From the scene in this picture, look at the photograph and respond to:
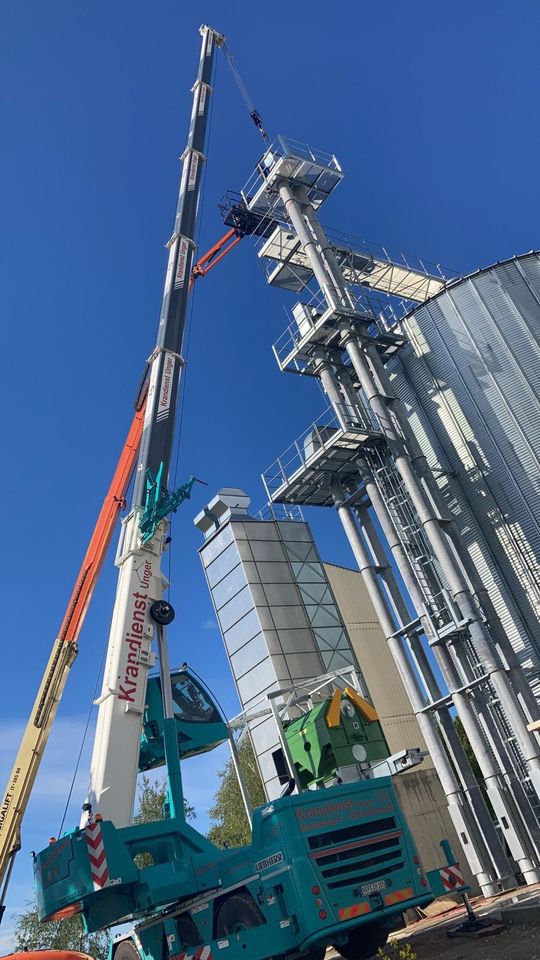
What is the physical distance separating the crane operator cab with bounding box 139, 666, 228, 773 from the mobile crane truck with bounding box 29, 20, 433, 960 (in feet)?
0.09

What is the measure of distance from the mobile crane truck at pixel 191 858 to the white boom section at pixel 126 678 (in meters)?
0.02

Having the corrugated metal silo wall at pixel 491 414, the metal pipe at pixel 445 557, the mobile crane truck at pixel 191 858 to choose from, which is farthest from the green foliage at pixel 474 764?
the mobile crane truck at pixel 191 858

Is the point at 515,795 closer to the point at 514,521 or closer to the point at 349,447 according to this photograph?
the point at 514,521

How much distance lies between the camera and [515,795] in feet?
54.5

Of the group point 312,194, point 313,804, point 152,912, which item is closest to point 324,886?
point 313,804

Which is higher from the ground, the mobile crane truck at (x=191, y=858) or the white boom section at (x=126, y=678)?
the white boom section at (x=126, y=678)

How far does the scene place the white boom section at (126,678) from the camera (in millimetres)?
10920

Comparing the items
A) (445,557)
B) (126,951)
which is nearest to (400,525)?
(445,557)

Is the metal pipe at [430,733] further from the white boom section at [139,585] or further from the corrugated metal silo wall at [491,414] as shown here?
the white boom section at [139,585]

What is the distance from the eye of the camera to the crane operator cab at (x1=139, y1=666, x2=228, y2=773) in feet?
42.2

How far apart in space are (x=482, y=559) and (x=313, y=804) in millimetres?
11833

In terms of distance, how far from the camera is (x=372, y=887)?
30.8 feet

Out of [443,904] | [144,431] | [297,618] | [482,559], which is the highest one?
[144,431]

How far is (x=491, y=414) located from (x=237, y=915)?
15.6m
